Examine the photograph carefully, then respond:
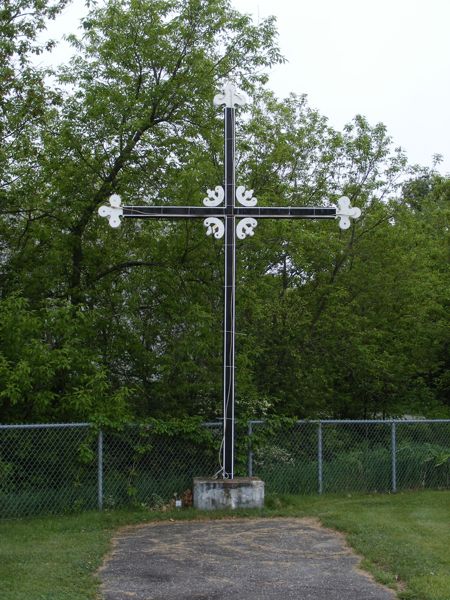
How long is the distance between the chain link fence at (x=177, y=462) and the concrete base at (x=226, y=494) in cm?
67

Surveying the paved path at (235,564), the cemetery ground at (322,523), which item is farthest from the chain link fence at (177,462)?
the paved path at (235,564)

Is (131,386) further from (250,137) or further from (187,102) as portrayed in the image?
(250,137)

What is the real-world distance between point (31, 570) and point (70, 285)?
671 centimetres

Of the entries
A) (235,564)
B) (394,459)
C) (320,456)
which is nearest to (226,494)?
(320,456)

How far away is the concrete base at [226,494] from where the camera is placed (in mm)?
11242

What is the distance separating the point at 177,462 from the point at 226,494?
1.11 meters

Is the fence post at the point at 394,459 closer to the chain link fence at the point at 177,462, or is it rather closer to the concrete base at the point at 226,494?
the chain link fence at the point at 177,462

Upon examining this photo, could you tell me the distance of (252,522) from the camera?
10.6 metres

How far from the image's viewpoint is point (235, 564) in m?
8.15

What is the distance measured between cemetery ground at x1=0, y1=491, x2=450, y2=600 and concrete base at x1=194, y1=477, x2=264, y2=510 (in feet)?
0.64

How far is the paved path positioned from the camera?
23.2 ft

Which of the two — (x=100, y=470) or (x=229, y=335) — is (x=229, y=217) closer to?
(x=229, y=335)

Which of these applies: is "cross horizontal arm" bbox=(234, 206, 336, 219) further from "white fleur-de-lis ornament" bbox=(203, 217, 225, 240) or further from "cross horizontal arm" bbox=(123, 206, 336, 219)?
"white fleur-de-lis ornament" bbox=(203, 217, 225, 240)

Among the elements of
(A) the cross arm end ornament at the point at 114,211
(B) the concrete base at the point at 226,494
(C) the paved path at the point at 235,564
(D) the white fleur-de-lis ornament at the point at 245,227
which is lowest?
(C) the paved path at the point at 235,564
